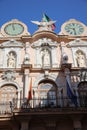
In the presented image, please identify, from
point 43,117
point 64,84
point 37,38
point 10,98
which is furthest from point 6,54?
point 43,117

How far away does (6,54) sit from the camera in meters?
19.6

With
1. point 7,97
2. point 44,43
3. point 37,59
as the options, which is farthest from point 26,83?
point 44,43

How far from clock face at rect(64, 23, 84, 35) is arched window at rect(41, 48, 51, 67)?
10.5ft

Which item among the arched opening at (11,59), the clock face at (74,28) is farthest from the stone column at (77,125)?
the clock face at (74,28)

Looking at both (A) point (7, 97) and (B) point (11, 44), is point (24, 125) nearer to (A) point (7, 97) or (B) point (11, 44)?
(A) point (7, 97)

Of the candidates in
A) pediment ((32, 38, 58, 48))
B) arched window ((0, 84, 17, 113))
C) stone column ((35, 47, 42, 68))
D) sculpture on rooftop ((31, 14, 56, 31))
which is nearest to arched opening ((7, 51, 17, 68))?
stone column ((35, 47, 42, 68))

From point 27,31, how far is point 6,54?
3.24m

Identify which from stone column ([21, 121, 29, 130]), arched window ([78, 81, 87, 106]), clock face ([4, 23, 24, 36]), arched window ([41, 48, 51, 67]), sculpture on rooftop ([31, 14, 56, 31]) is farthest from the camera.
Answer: sculpture on rooftop ([31, 14, 56, 31])

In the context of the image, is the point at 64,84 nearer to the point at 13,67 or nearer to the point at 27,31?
the point at 13,67

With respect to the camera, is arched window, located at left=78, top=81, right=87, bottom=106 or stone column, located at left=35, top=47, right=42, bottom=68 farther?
stone column, located at left=35, top=47, right=42, bottom=68

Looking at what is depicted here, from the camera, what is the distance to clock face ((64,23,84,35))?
21453 mm

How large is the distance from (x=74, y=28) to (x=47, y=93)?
7.78m

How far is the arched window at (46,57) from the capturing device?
741 inches

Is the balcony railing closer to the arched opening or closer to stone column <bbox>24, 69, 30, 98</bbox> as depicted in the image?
stone column <bbox>24, 69, 30, 98</bbox>
